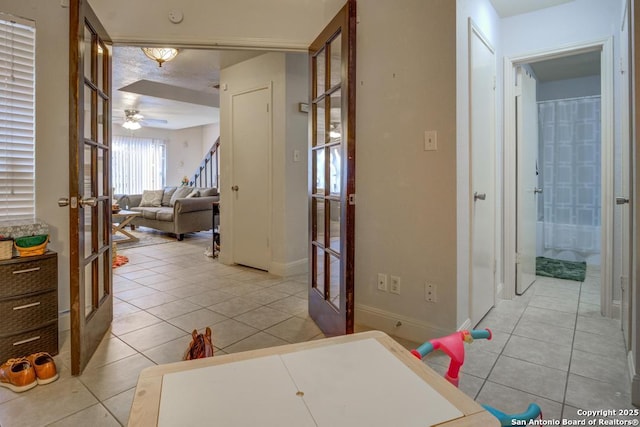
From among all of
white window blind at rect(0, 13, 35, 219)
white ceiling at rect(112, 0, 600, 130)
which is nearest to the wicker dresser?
white window blind at rect(0, 13, 35, 219)

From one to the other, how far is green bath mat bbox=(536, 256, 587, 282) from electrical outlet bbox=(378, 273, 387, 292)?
8.46ft

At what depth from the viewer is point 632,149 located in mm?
1795

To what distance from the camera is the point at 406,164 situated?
2.31m

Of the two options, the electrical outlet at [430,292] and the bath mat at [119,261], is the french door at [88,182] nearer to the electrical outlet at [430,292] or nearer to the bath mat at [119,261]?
the electrical outlet at [430,292]

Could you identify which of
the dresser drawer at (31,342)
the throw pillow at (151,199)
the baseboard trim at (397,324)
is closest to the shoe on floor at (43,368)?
the dresser drawer at (31,342)

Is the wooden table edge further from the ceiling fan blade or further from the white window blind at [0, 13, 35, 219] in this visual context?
the ceiling fan blade

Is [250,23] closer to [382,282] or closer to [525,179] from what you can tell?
Answer: [382,282]

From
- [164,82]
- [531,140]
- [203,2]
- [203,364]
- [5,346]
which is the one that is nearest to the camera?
[203,364]

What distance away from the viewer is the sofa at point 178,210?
6324 mm

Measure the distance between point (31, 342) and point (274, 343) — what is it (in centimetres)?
134

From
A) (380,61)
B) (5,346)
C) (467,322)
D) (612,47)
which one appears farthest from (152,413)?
(612,47)

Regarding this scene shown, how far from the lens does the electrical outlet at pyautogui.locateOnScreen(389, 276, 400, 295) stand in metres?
2.41

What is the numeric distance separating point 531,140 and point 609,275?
4.62 ft

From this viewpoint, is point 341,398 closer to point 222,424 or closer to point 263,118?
point 222,424
